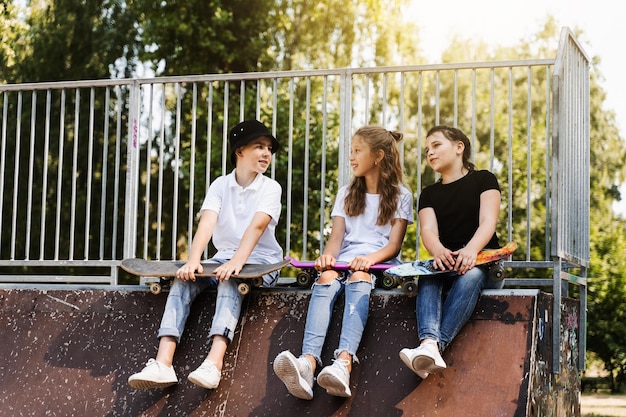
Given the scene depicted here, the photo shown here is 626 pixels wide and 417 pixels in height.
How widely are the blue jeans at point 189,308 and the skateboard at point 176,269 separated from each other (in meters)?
0.06

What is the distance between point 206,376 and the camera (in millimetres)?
3959

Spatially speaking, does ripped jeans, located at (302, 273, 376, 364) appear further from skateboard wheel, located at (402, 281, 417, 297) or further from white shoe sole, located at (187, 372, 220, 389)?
white shoe sole, located at (187, 372, 220, 389)

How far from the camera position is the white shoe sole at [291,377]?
3674 mm

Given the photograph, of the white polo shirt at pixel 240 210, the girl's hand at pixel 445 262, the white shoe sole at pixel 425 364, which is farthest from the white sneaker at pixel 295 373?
the white polo shirt at pixel 240 210

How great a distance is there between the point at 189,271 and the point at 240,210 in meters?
0.61

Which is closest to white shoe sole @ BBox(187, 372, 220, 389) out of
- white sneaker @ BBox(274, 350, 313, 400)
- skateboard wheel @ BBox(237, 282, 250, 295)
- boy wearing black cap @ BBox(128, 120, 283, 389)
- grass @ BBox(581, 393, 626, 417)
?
boy wearing black cap @ BBox(128, 120, 283, 389)

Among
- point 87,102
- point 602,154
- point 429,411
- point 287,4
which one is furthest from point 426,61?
A: point 429,411

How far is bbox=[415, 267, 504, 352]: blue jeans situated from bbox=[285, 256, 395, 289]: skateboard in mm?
337

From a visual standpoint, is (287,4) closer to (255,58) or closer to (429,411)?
(255,58)

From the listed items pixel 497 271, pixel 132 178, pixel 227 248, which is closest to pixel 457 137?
pixel 497 271

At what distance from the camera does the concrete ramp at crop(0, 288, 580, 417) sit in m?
3.81

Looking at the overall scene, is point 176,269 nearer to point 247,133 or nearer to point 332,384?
point 247,133

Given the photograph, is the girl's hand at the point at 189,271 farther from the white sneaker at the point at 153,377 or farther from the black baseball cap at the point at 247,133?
the black baseball cap at the point at 247,133

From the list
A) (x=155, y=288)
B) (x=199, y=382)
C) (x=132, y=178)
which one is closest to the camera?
(x=199, y=382)
